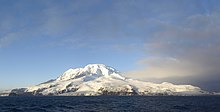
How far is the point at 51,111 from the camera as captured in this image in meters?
107

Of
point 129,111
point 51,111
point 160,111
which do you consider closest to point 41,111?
point 51,111

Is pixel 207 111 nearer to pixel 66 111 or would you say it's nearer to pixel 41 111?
pixel 66 111

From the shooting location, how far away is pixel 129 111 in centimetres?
10656

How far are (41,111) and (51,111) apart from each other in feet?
11.3

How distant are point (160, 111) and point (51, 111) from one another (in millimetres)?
36152

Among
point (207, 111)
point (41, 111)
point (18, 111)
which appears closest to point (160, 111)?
point (207, 111)

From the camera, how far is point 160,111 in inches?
4141

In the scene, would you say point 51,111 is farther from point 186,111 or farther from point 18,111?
point 186,111

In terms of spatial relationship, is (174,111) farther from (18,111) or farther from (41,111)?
(18,111)

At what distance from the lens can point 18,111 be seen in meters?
105

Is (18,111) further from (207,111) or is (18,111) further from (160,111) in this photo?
(207,111)

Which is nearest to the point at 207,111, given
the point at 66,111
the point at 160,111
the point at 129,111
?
the point at 160,111

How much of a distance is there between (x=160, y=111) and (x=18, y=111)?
46.6 metres

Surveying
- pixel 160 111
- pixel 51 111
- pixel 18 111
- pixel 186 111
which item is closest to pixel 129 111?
pixel 160 111
